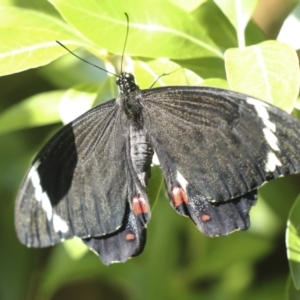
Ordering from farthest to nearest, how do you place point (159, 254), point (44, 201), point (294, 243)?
point (159, 254), point (44, 201), point (294, 243)

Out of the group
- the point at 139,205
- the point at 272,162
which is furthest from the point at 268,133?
the point at 139,205

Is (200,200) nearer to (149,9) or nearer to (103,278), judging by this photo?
(149,9)

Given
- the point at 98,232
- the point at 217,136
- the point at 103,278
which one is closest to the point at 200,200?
the point at 217,136

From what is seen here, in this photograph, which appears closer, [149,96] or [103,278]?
[149,96]

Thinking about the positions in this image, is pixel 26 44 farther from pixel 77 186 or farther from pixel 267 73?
pixel 267 73

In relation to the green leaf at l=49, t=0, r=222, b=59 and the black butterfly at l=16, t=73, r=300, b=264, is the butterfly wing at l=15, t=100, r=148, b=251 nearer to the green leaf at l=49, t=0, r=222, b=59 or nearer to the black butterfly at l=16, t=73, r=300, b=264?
the black butterfly at l=16, t=73, r=300, b=264

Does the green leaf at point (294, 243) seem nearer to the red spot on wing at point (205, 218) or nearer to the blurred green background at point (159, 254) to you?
the red spot on wing at point (205, 218)
